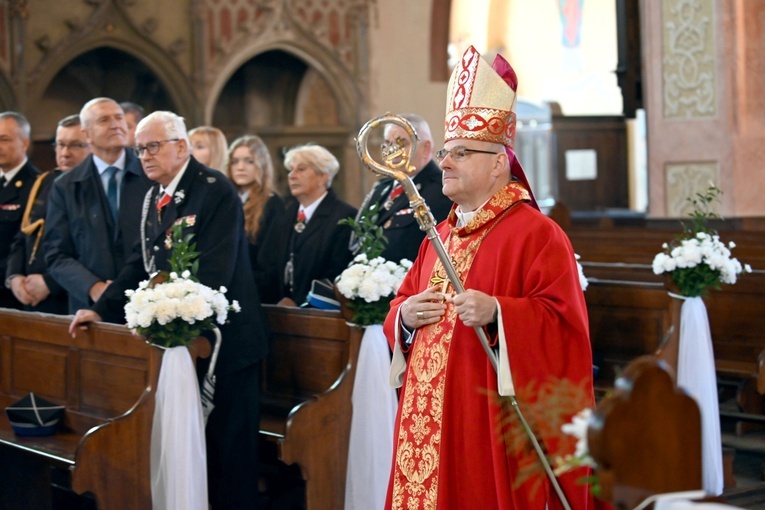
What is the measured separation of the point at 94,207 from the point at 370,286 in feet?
5.83

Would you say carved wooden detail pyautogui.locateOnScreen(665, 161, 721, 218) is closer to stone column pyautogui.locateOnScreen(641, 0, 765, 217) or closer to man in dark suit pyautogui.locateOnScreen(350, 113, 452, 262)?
stone column pyautogui.locateOnScreen(641, 0, 765, 217)

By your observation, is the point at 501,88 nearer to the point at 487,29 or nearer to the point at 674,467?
the point at 674,467

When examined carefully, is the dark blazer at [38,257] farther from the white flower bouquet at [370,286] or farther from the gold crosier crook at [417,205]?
the gold crosier crook at [417,205]

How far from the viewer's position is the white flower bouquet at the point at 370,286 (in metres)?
4.62

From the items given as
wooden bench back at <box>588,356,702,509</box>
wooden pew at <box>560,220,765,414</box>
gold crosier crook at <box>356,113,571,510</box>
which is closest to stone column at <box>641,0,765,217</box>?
wooden pew at <box>560,220,765,414</box>

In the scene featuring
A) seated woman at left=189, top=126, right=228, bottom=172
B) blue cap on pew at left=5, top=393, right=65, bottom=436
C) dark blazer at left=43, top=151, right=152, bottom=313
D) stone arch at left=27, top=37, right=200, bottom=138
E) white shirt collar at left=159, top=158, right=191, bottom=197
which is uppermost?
stone arch at left=27, top=37, right=200, bottom=138

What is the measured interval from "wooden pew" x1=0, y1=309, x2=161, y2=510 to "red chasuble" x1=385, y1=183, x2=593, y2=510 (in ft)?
4.84

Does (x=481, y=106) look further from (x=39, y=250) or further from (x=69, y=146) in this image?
(x=69, y=146)

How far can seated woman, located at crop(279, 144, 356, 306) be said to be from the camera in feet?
19.1

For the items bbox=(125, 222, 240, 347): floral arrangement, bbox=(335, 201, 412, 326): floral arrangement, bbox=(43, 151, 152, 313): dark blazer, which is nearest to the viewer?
bbox=(125, 222, 240, 347): floral arrangement

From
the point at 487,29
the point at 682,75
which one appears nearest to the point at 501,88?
the point at 682,75

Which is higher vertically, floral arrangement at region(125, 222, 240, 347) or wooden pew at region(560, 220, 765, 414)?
floral arrangement at region(125, 222, 240, 347)

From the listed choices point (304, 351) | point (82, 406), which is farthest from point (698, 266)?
point (82, 406)

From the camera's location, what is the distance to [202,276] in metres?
4.73
